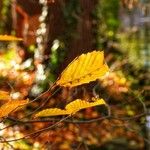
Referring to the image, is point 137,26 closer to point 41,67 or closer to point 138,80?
point 138,80

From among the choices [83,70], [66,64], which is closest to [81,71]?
[83,70]

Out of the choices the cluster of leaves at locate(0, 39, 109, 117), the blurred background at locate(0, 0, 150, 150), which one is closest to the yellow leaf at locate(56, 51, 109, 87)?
the cluster of leaves at locate(0, 39, 109, 117)

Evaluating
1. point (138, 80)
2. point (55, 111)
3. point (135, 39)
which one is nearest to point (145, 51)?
point (135, 39)

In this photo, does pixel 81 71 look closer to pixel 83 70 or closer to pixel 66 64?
pixel 83 70

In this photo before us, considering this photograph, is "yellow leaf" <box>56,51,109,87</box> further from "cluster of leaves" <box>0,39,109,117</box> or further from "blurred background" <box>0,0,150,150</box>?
"blurred background" <box>0,0,150,150</box>

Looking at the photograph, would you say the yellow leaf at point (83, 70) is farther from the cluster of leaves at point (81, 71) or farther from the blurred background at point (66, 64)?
the blurred background at point (66, 64)

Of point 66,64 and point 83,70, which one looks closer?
point 83,70

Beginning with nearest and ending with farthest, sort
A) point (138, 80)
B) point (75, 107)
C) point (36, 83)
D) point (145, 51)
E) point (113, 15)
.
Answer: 1. point (75, 107)
2. point (36, 83)
3. point (138, 80)
4. point (145, 51)
5. point (113, 15)

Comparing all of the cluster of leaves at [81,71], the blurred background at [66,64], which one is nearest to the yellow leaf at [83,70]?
the cluster of leaves at [81,71]
